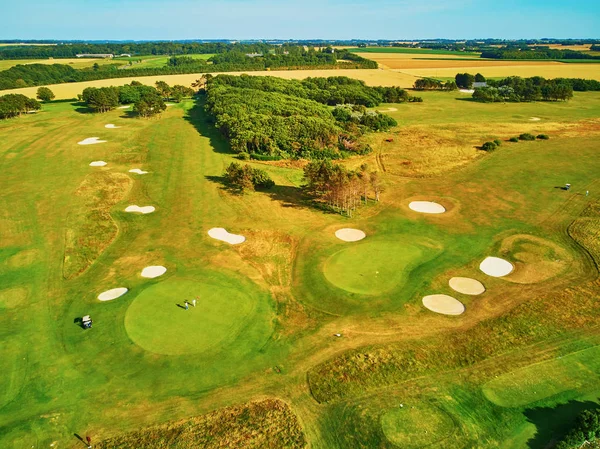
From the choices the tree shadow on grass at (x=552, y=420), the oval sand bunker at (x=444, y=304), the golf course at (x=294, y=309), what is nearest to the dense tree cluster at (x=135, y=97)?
the golf course at (x=294, y=309)

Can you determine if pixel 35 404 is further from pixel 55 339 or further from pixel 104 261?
pixel 104 261

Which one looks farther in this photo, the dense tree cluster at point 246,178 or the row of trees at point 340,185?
the dense tree cluster at point 246,178

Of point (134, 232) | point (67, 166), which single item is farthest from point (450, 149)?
point (67, 166)

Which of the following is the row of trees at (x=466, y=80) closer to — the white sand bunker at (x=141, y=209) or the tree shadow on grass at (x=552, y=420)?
Result: the white sand bunker at (x=141, y=209)

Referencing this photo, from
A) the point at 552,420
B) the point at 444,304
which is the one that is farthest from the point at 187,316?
the point at 552,420

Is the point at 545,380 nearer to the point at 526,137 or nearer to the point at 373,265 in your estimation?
the point at 373,265
